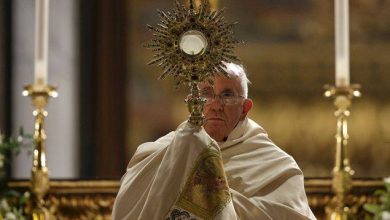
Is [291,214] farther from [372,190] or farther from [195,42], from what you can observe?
[372,190]

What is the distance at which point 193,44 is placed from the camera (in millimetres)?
3293

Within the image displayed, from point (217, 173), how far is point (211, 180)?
27 millimetres

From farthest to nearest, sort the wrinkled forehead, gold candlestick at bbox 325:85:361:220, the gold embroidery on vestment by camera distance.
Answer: gold candlestick at bbox 325:85:361:220 < the wrinkled forehead < the gold embroidery on vestment

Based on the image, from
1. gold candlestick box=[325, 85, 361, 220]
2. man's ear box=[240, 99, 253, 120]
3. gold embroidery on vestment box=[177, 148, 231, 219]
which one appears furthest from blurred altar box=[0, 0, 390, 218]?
gold embroidery on vestment box=[177, 148, 231, 219]

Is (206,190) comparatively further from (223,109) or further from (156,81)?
(156,81)

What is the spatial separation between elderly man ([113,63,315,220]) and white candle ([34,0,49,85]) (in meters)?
1.17

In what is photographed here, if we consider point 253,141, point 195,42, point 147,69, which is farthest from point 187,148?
point 147,69

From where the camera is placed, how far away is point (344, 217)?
467 centimetres

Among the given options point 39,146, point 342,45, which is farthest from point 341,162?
point 39,146

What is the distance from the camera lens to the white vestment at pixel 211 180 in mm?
3289

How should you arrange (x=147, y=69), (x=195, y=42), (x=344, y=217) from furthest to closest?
1. (x=147, y=69)
2. (x=344, y=217)
3. (x=195, y=42)

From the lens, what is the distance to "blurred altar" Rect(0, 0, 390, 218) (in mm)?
5512

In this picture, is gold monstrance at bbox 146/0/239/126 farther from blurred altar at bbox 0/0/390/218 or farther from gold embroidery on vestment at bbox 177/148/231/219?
blurred altar at bbox 0/0/390/218

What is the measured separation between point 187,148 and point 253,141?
1.83ft
